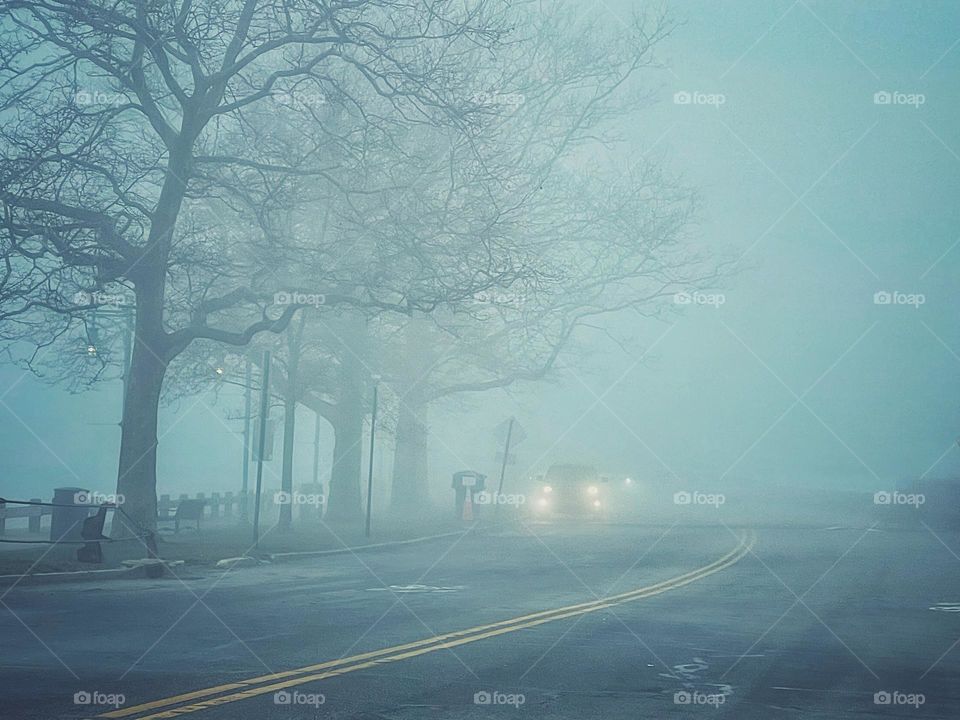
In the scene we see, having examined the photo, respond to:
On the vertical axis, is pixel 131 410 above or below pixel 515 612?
above

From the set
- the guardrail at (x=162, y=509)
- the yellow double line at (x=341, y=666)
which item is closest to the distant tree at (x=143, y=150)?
the guardrail at (x=162, y=509)

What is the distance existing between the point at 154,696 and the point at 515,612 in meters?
6.93

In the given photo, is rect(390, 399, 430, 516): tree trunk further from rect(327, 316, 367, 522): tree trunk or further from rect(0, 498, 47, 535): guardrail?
rect(0, 498, 47, 535): guardrail

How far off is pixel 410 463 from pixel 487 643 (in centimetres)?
3214

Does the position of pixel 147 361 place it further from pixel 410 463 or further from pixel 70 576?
pixel 410 463

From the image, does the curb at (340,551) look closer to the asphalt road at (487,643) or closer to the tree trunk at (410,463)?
the asphalt road at (487,643)

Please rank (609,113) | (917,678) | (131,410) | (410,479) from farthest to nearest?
(410,479) < (609,113) < (131,410) < (917,678)

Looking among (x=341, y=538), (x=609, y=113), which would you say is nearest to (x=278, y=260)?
(x=341, y=538)

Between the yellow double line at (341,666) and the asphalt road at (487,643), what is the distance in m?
0.03

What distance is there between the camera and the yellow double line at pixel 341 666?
28.0 feet

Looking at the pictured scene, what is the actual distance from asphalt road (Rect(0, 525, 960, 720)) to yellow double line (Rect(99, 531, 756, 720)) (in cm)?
3

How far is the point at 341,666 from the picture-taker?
34.7ft

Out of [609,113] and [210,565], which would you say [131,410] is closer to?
[210,565]

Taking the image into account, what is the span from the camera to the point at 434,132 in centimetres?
3225
